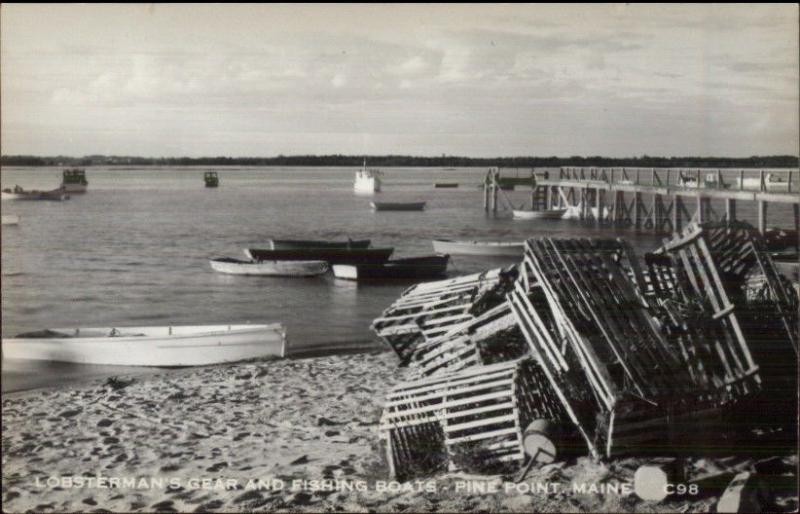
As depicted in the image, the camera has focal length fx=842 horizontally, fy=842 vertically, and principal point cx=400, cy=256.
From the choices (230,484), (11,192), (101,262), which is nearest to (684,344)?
(230,484)

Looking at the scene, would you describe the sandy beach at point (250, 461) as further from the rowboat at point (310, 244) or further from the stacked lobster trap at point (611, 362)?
the rowboat at point (310, 244)

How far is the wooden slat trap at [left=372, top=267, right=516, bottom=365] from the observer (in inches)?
345

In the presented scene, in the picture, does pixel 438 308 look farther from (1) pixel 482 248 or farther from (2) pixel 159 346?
(1) pixel 482 248

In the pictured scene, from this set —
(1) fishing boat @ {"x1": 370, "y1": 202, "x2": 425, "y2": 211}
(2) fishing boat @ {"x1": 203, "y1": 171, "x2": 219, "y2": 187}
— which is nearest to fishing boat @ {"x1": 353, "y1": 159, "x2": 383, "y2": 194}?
(2) fishing boat @ {"x1": 203, "y1": 171, "x2": 219, "y2": 187}

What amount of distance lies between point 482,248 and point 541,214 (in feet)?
42.1

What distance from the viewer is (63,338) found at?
13.6m

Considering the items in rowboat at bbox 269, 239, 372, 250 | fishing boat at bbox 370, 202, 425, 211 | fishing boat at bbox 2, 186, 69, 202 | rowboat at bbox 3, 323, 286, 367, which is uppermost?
fishing boat at bbox 2, 186, 69, 202

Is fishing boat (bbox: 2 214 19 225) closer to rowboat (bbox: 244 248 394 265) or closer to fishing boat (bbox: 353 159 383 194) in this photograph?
rowboat (bbox: 244 248 394 265)

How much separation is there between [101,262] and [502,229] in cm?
1664

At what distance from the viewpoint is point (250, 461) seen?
276 inches

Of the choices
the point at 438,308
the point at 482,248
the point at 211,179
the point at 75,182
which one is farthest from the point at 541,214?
the point at 211,179

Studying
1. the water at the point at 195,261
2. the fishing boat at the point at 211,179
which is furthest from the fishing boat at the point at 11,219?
the fishing boat at the point at 211,179

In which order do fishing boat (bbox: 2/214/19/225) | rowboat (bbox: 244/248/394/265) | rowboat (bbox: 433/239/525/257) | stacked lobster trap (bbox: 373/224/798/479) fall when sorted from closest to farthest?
stacked lobster trap (bbox: 373/224/798/479) → rowboat (bbox: 244/248/394/265) → rowboat (bbox: 433/239/525/257) → fishing boat (bbox: 2/214/19/225)

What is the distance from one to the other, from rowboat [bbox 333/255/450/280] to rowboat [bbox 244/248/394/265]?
2.49 ft
